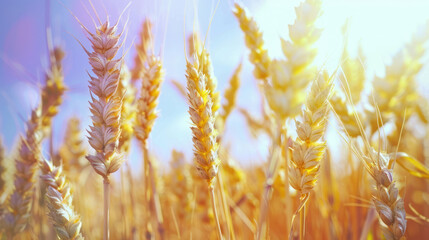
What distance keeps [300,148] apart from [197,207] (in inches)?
47.6

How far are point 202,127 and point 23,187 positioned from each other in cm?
86

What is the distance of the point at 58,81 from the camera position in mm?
1626

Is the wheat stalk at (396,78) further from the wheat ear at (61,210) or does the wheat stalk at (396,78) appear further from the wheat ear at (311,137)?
the wheat ear at (61,210)

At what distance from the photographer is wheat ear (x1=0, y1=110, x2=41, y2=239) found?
1220 mm

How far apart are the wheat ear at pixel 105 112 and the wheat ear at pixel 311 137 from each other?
494mm

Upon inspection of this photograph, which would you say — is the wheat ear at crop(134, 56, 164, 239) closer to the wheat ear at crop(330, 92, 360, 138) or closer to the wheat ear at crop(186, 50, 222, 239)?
the wheat ear at crop(186, 50, 222, 239)

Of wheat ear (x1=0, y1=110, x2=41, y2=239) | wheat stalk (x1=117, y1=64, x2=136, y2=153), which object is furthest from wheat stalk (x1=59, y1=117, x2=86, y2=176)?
wheat stalk (x1=117, y1=64, x2=136, y2=153)

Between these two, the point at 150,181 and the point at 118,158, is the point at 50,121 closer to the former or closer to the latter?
the point at 150,181

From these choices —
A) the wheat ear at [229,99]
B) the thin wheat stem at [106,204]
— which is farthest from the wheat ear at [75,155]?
the thin wheat stem at [106,204]

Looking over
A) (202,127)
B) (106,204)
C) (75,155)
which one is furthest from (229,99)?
(75,155)

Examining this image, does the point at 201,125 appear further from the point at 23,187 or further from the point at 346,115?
the point at 23,187

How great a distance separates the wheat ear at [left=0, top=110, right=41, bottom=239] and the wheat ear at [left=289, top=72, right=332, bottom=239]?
40.2 inches

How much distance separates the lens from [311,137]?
0.78m

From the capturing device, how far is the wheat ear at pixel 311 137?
77cm
